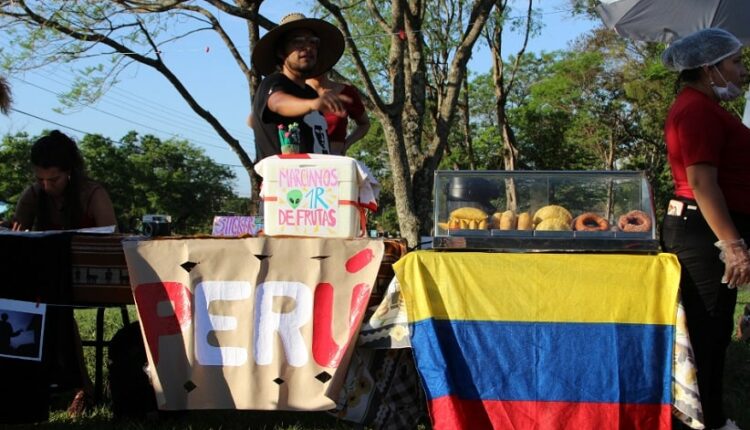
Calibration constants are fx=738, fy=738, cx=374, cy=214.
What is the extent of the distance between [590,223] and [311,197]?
3.73ft

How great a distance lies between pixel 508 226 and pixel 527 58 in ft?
104

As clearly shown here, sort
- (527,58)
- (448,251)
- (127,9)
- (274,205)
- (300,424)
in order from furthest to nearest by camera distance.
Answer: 1. (527,58)
2. (127,9)
3. (300,424)
4. (274,205)
5. (448,251)

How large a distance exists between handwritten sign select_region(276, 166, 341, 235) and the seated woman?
106 cm

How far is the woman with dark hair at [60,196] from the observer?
3602 millimetres

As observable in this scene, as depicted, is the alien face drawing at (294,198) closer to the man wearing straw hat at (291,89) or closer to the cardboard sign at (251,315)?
the cardboard sign at (251,315)

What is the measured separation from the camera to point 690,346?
8.65 feet

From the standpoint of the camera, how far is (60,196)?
3.69 metres

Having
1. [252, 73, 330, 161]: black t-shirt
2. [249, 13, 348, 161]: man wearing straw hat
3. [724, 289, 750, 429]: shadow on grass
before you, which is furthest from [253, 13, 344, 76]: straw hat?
[724, 289, 750, 429]: shadow on grass

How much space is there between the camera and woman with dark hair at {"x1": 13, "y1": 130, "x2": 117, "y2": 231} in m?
3.60

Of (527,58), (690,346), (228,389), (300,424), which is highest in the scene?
(527,58)

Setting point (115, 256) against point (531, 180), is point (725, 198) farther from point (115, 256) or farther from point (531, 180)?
point (115, 256)

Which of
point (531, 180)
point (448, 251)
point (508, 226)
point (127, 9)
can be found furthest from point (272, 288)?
point (127, 9)

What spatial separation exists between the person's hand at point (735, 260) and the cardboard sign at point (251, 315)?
4.21 ft

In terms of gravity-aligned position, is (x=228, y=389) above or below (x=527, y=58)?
below
